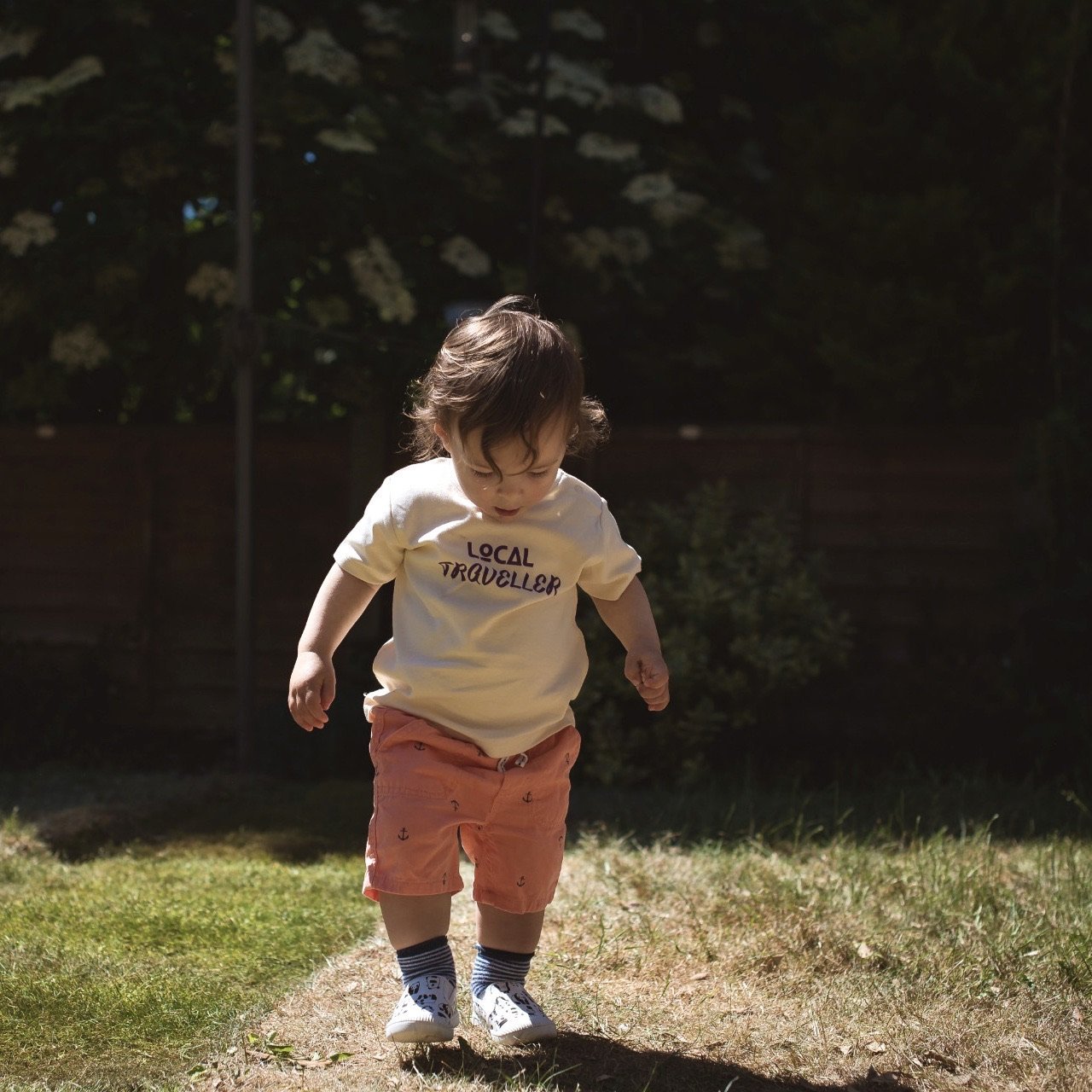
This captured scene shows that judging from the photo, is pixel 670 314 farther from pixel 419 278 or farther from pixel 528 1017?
pixel 528 1017

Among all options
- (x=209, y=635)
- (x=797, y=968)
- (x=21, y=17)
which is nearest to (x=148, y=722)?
(x=209, y=635)

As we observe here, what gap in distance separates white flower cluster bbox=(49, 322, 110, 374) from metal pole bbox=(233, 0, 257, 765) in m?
0.67

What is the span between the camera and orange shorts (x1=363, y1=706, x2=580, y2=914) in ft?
7.54

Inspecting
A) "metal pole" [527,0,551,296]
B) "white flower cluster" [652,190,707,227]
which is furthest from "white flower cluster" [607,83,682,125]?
"metal pole" [527,0,551,296]

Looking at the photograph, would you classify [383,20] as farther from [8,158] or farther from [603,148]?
[8,158]

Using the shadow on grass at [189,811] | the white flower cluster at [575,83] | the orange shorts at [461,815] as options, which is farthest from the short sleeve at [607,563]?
the white flower cluster at [575,83]

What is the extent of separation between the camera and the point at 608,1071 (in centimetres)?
226

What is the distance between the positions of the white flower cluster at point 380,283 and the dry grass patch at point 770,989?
2581mm

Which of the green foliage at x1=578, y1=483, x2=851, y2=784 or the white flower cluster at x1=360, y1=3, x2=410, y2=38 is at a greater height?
the white flower cluster at x1=360, y1=3, x2=410, y2=38

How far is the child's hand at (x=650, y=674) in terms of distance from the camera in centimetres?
236

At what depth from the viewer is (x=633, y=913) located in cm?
312

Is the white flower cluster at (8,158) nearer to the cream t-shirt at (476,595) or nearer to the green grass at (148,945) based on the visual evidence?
the green grass at (148,945)

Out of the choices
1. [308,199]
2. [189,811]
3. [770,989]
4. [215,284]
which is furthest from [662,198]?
[770,989]

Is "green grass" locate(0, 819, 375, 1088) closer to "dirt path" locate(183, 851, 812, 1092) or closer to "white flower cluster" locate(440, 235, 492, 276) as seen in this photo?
"dirt path" locate(183, 851, 812, 1092)
